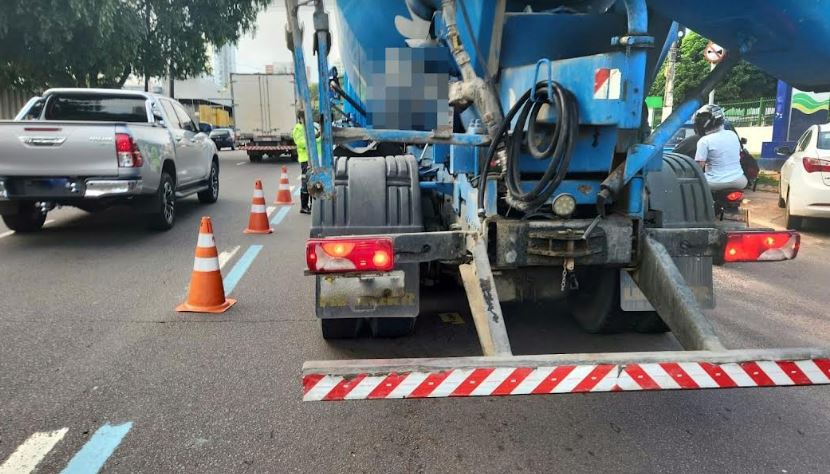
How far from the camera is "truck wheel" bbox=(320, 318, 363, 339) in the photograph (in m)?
4.25

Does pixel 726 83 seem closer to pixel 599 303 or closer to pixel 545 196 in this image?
pixel 599 303

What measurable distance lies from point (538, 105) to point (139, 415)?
278 cm

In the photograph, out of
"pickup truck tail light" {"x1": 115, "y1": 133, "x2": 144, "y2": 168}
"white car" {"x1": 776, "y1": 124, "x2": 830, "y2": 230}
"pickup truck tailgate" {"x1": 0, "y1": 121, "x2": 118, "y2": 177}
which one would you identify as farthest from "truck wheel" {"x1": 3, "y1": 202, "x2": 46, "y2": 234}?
"white car" {"x1": 776, "y1": 124, "x2": 830, "y2": 230}

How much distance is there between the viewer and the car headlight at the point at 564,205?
3.39m

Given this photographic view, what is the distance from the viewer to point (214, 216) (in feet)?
34.7

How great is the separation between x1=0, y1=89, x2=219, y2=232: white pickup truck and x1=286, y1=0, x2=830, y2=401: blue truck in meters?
4.72

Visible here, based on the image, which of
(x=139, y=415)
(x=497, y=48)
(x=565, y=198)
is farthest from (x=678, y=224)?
(x=139, y=415)

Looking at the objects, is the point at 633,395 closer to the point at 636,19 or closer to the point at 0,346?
the point at 636,19

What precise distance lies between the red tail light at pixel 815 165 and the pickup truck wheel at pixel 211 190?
32.7 ft

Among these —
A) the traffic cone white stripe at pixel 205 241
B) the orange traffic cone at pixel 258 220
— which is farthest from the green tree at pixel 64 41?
the traffic cone white stripe at pixel 205 241

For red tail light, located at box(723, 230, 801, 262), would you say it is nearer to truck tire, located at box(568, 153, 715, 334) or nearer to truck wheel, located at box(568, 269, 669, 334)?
truck tire, located at box(568, 153, 715, 334)

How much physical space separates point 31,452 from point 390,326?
220 centimetres

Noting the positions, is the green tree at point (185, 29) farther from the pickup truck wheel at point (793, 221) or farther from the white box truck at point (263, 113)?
the pickup truck wheel at point (793, 221)

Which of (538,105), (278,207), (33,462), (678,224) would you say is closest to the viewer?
(33,462)
